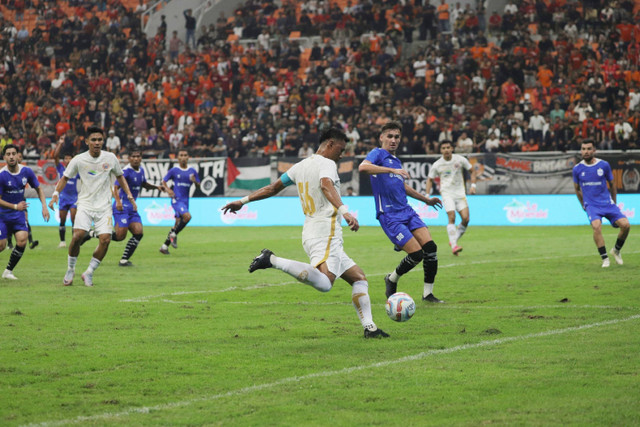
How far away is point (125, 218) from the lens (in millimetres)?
18219

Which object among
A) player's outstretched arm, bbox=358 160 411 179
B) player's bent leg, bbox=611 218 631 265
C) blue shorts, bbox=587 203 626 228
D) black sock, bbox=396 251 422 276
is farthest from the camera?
blue shorts, bbox=587 203 626 228

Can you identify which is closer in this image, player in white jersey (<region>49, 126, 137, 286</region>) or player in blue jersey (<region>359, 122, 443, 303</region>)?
player in blue jersey (<region>359, 122, 443, 303</region>)

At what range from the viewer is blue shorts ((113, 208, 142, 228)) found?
18.1m

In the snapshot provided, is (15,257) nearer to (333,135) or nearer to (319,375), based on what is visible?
(333,135)

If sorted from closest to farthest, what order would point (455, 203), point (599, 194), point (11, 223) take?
point (11, 223)
point (599, 194)
point (455, 203)

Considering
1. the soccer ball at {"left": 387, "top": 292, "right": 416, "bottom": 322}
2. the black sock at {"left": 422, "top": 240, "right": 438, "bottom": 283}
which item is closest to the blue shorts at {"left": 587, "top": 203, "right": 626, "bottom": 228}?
the black sock at {"left": 422, "top": 240, "right": 438, "bottom": 283}

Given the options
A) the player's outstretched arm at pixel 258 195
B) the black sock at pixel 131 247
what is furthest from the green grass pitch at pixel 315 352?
the black sock at pixel 131 247

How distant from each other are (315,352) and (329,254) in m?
0.99

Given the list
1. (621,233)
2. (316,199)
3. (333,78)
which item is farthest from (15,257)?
(333,78)

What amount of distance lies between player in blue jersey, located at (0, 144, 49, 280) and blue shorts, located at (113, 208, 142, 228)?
2.43 metres

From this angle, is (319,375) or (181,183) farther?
(181,183)

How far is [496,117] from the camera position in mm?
31078

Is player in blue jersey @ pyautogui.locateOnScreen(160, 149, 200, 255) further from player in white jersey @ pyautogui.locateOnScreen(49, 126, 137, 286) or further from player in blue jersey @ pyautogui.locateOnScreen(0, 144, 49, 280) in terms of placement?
player in white jersey @ pyautogui.locateOnScreen(49, 126, 137, 286)

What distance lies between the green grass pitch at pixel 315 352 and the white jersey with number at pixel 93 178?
1314mm
